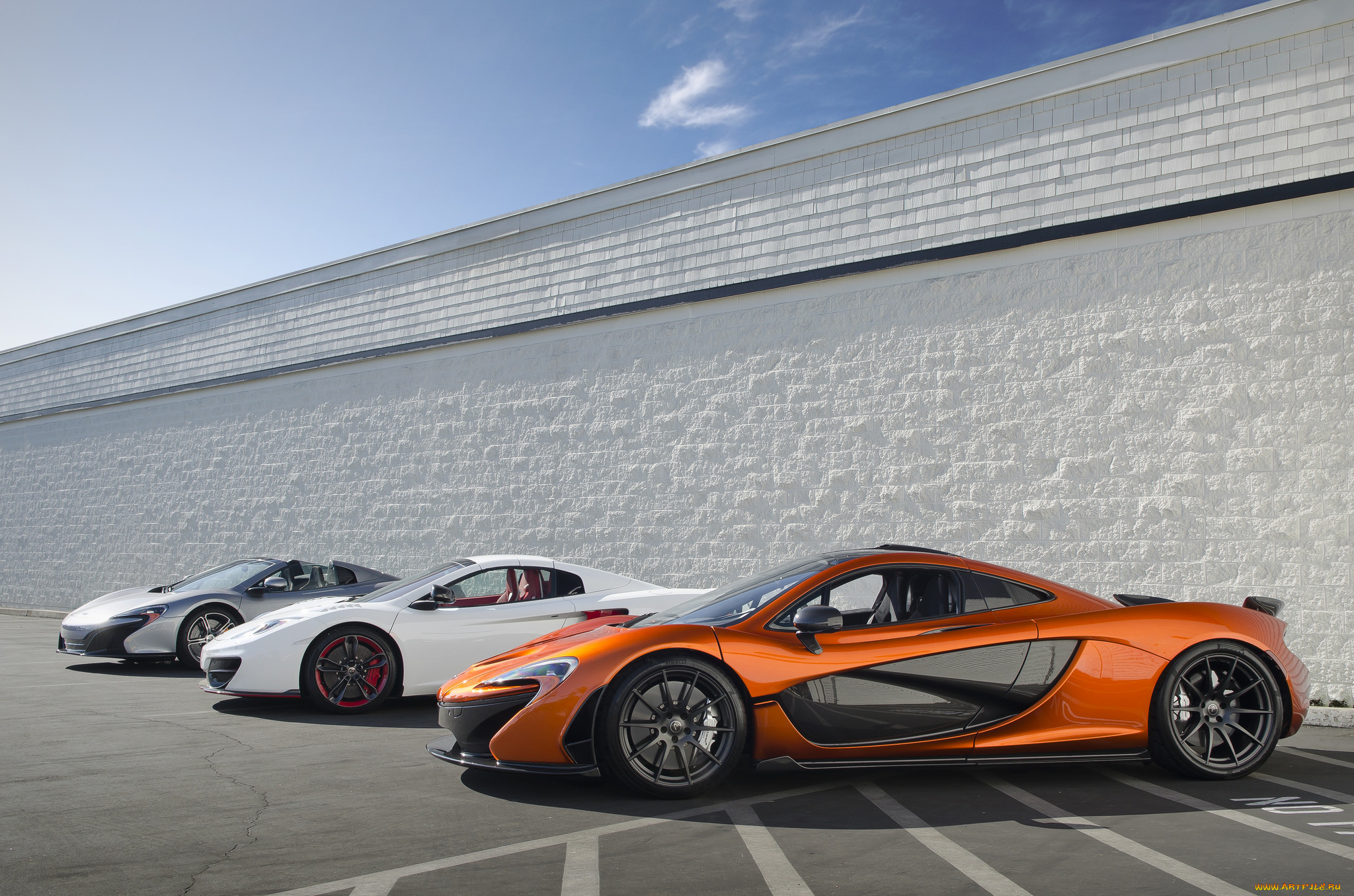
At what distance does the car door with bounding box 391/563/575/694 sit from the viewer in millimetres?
7781

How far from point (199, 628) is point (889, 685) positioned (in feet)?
27.3

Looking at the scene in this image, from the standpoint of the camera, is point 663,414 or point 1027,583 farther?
point 663,414

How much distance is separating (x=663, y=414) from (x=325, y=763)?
261 inches

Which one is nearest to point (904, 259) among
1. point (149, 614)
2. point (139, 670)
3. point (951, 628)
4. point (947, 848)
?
point (951, 628)

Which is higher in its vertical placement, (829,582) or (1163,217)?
(1163,217)

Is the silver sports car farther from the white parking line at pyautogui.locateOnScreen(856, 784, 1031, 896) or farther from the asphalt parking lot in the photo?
the white parking line at pyautogui.locateOnScreen(856, 784, 1031, 896)

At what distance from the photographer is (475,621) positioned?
7.93m

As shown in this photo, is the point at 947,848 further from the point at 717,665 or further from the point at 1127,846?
the point at 717,665

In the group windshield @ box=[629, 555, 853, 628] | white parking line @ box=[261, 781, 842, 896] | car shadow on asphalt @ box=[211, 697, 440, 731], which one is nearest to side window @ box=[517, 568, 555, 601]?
car shadow on asphalt @ box=[211, 697, 440, 731]

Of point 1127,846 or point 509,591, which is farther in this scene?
point 509,591

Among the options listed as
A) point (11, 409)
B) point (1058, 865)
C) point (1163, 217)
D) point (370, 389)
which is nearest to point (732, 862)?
point (1058, 865)

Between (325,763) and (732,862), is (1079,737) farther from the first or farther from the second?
(325,763)

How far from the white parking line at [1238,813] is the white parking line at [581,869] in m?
2.99

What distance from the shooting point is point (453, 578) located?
319 inches
